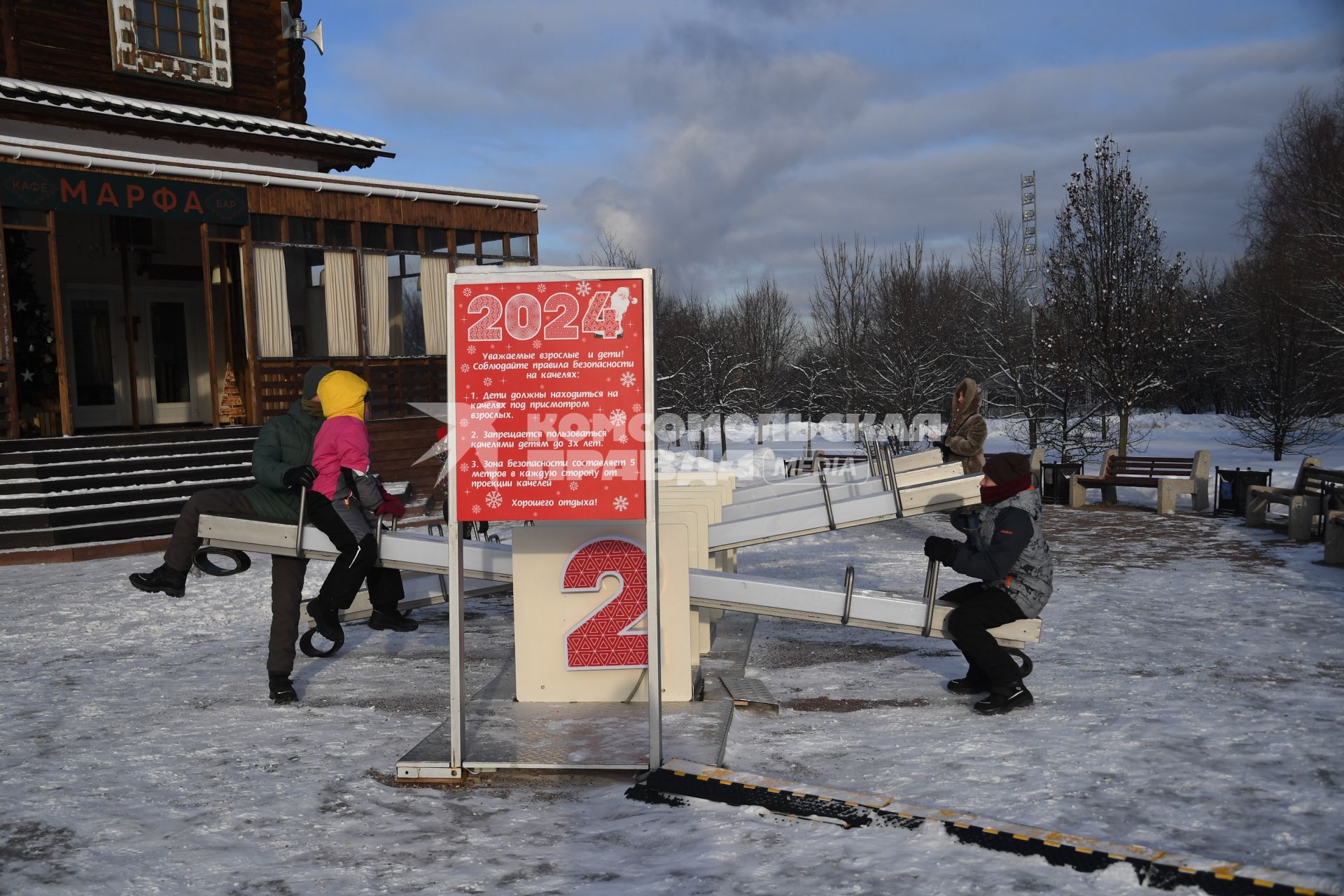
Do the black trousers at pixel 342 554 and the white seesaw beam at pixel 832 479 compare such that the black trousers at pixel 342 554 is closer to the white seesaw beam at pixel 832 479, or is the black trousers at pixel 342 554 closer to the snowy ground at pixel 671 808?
the snowy ground at pixel 671 808

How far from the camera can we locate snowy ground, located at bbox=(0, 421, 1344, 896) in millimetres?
3773

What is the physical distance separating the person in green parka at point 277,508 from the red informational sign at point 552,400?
178cm

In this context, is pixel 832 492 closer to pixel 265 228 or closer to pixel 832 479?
pixel 832 479

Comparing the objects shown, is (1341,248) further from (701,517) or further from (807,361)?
(701,517)

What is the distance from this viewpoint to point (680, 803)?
439cm

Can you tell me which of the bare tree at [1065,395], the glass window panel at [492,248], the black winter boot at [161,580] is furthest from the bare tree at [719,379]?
the black winter boot at [161,580]

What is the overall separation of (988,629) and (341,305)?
47.1 feet

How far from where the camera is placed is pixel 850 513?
708 cm

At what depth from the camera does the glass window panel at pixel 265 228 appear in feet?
54.6

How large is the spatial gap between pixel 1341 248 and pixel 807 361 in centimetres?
2011

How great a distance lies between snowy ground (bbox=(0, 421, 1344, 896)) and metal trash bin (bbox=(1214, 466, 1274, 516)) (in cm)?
701

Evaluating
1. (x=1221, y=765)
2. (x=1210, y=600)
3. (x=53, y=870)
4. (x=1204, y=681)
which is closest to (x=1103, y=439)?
(x=1210, y=600)

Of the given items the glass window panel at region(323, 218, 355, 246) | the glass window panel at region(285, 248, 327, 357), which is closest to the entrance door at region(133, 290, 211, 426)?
the glass window panel at region(285, 248, 327, 357)

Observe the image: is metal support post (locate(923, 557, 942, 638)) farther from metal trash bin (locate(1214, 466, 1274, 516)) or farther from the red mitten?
metal trash bin (locate(1214, 466, 1274, 516))
